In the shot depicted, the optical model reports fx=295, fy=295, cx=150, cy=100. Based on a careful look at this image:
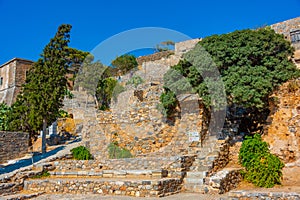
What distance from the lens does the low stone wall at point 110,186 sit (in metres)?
9.66

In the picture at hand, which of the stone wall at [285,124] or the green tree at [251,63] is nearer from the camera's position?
the stone wall at [285,124]

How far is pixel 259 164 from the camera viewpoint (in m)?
10.4

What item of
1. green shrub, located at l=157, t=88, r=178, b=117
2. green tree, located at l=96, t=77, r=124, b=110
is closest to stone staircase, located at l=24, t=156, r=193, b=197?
green shrub, located at l=157, t=88, r=178, b=117

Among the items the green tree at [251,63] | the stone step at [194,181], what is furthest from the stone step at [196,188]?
the green tree at [251,63]

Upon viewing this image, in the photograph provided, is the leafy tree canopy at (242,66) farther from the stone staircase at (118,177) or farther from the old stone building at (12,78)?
the old stone building at (12,78)

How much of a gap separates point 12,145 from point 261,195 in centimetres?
1348

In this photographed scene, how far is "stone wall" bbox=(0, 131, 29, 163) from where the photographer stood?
1603cm

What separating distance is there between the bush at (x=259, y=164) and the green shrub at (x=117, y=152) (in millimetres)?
5511

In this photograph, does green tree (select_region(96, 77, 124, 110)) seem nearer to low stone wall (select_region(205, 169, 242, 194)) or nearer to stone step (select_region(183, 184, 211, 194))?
stone step (select_region(183, 184, 211, 194))

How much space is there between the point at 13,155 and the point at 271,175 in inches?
530

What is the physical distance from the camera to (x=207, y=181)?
10172 mm

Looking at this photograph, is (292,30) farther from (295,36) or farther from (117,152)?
(117,152)

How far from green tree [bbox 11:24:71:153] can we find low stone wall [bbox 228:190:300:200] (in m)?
12.0

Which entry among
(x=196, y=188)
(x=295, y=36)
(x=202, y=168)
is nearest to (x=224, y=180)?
(x=196, y=188)
